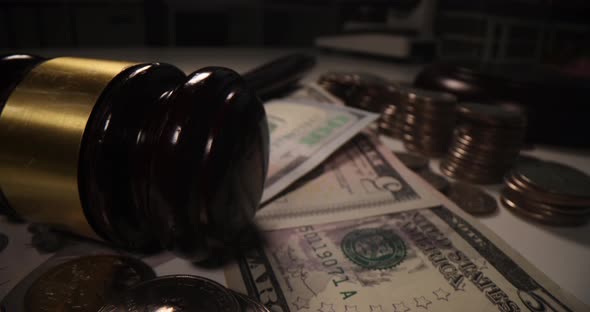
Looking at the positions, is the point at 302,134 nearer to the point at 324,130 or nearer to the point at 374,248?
the point at 324,130

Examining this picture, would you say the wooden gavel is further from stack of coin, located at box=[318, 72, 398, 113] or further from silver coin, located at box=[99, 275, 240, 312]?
stack of coin, located at box=[318, 72, 398, 113]

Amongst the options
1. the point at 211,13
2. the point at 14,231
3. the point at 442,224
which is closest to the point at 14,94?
the point at 14,231

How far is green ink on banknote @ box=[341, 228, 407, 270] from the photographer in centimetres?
55

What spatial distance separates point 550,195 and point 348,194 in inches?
12.6

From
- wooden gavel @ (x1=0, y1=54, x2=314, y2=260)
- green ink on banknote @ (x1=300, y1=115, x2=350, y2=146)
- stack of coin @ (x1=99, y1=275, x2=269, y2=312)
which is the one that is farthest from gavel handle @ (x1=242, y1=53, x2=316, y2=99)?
stack of coin @ (x1=99, y1=275, x2=269, y2=312)

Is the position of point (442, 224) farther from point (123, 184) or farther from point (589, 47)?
point (589, 47)

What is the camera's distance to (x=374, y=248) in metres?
0.58

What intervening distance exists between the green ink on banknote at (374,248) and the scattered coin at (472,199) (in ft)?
0.60

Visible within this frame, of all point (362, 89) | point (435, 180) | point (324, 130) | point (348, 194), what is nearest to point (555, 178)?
point (435, 180)

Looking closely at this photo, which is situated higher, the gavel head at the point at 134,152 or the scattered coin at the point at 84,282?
the gavel head at the point at 134,152

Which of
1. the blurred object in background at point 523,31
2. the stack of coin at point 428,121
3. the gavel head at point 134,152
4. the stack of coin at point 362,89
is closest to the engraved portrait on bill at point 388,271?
the gavel head at point 134,152

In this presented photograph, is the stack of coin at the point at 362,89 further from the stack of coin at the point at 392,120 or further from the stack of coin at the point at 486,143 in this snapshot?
the stack of coin at the point at 486,143

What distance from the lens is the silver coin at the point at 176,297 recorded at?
372mm

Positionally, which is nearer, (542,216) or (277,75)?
(542,216)
